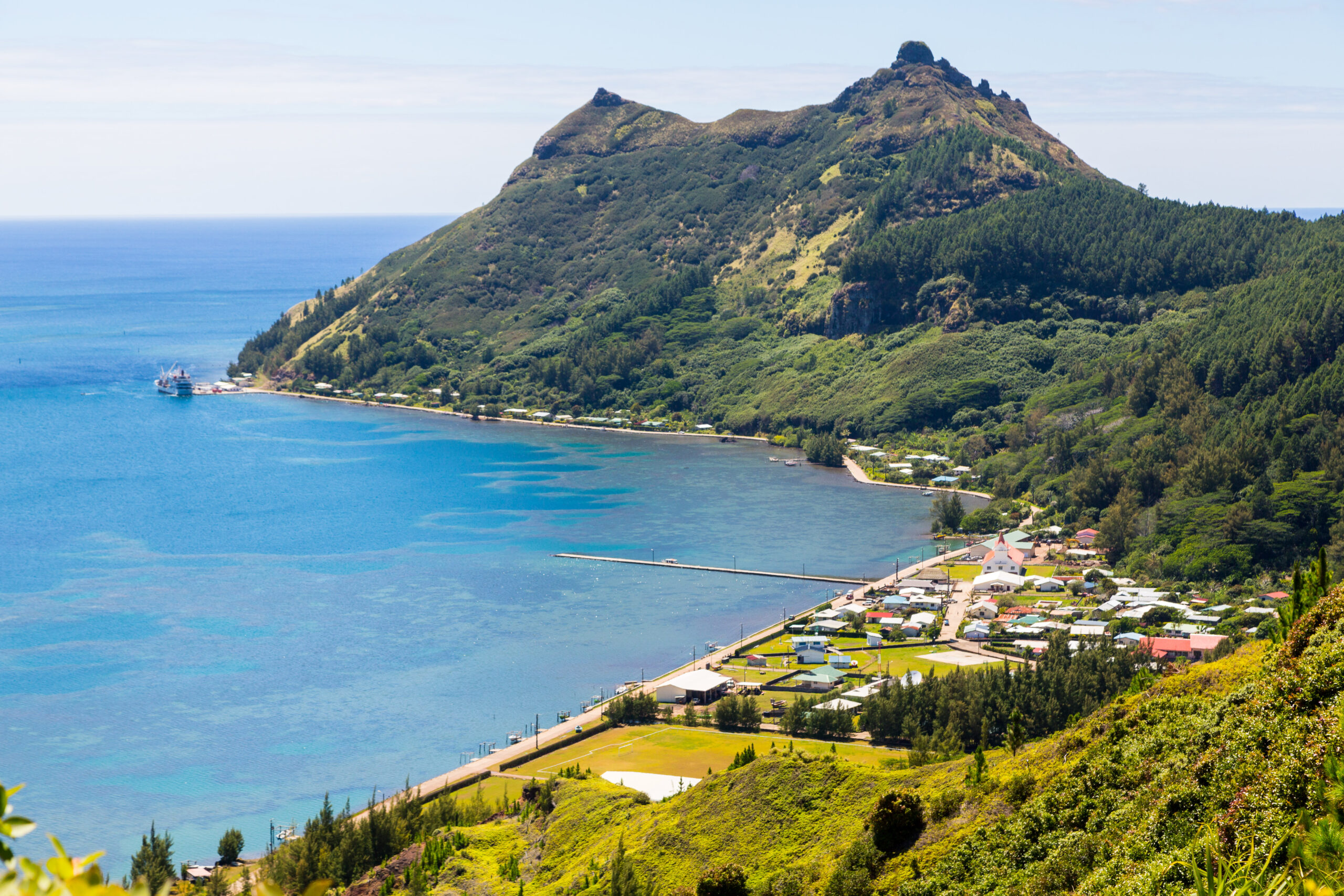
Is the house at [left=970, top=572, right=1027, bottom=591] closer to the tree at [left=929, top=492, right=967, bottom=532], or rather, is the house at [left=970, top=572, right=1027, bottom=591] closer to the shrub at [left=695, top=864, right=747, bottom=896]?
the tree at [left=929, top=492, right=967, bottom=532]

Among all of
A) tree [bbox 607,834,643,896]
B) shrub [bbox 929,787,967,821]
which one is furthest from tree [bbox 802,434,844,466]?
shrub [bbox 929,787,967,821]

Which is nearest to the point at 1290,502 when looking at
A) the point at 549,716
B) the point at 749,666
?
the point at 749,666

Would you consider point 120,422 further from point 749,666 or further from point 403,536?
point 749,666

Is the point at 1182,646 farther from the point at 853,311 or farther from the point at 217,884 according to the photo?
the point at 853,311

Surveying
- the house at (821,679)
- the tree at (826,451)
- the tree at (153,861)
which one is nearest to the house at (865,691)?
the house at (821,679)

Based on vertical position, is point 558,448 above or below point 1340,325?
below

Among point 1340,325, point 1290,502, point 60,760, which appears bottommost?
point 60,760

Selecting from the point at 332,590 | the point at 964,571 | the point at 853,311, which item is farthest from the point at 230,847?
the point at 853,311
